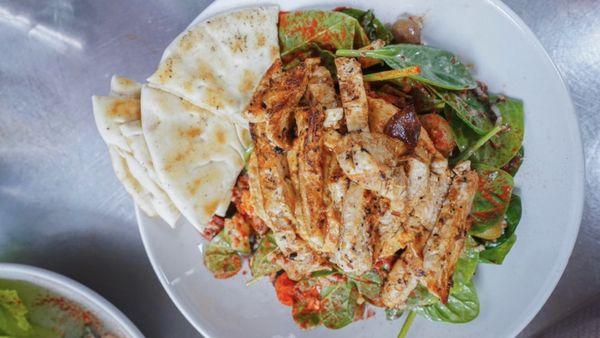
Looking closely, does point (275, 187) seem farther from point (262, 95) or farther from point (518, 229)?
point (518, 229)

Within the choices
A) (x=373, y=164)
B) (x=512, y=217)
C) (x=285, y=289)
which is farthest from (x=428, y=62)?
(x=285, y=289)

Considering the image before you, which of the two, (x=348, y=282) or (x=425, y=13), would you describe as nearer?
(x=425, y=13)

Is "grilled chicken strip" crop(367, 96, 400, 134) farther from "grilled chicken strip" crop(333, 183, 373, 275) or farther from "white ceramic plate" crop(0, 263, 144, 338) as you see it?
"white ceramic plate" crop(0, 263, 144, 338)

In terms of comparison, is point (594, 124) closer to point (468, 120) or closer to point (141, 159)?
point (468, 120)

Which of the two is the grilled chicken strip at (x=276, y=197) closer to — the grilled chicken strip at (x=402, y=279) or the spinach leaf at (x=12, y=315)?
the grilled chicken strip at (x=402, y=279)

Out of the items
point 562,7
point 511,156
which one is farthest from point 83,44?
point 562,7

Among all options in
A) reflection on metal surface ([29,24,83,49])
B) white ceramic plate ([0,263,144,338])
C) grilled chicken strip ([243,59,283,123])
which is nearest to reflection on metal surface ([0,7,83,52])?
reflection on metal surface ([29,24,83,49])
